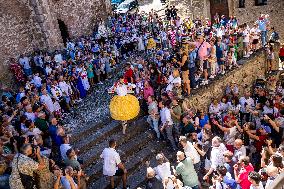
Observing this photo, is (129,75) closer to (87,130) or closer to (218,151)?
(87,130)

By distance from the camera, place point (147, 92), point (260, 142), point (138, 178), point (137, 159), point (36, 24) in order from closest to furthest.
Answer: point (260, 142) → point (138, 178) → point (137, 159) → point (147, 92) → point (36, 24)

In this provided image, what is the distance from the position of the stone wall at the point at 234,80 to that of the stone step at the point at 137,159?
2.33 meters

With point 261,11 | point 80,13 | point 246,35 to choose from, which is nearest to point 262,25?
point 246,35

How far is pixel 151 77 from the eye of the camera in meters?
12.5

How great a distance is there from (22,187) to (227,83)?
9022 mm

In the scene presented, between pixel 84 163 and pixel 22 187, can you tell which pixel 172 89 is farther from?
pixel 22 187

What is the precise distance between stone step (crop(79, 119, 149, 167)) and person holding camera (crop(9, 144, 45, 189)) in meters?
2.32

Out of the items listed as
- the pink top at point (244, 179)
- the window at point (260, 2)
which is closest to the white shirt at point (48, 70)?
the pink top at point (244, 179)

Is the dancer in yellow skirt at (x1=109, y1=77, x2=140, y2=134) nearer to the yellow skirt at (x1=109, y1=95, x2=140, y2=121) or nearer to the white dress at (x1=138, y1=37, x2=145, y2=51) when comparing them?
the yellow skirt at (x1=109, y1=95, x2=140, y2=121)

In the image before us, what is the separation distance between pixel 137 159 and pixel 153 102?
1729mm

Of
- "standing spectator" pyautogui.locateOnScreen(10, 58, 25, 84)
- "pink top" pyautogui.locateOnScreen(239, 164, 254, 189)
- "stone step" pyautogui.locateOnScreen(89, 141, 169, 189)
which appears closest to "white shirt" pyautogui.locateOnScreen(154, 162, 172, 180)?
"pink top" pyautogui.locateOnScreen(239, 164, 254, 189)

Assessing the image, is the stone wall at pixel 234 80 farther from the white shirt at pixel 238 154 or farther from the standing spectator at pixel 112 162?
the standing spectator at pixel 112 162

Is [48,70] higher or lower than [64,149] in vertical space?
higher

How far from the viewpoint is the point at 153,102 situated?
1093 cm
